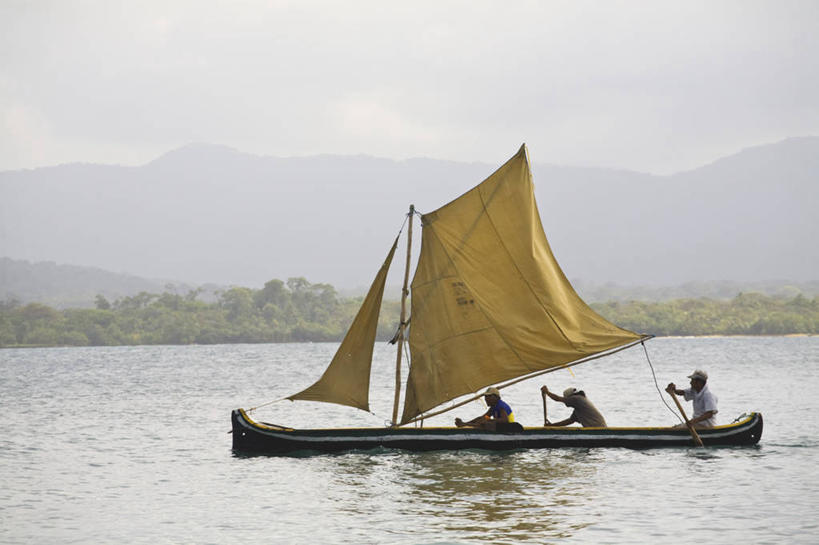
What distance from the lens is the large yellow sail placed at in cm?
2828

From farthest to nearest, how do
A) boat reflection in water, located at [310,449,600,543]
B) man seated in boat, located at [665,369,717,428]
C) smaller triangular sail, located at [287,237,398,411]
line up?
smaller triangular sail, located at [287,237,398,411]
man seated in boat, located at [665,369,717,428]
boat reflection in water, located at [310,449,600,543]

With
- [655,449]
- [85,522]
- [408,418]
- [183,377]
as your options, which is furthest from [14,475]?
[183,377]

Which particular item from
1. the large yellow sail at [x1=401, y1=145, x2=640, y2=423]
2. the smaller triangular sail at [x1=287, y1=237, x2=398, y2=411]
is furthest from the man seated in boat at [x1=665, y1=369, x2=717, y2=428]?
the smaller triangular sail at [x1=287, y1=237, x2=398, y2=411]

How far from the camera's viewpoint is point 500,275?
28438 mm

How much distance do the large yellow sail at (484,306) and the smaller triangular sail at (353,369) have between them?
1242mm

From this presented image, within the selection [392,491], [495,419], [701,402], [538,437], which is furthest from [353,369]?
[701,402]

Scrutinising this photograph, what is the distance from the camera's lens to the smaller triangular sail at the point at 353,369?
2823cm

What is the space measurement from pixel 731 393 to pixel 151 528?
4699cm

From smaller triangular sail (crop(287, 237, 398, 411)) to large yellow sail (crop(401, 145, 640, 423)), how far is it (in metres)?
1.24

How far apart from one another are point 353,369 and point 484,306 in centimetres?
409

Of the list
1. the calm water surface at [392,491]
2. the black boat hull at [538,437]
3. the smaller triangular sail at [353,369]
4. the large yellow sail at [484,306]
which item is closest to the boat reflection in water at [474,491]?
the calm water surface at [392,491]

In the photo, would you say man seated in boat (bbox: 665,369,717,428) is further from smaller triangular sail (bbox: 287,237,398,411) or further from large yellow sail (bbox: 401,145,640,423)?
smaller triangular sail (bbox: 287,237,398,411)

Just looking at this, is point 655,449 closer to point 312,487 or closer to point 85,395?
point 312,487

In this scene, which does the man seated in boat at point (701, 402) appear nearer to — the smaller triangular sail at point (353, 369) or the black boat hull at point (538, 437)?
the black boat hull at point (538, 437)
